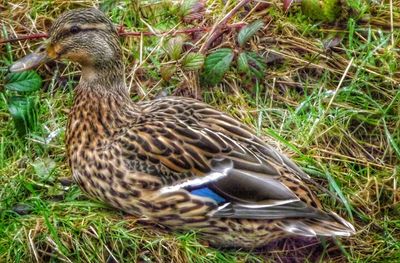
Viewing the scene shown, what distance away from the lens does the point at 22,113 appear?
5.29 metres

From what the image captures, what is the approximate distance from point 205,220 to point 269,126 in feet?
2.99

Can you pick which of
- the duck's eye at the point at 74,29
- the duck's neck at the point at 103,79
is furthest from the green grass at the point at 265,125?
the duck's eye at the point at 74,29

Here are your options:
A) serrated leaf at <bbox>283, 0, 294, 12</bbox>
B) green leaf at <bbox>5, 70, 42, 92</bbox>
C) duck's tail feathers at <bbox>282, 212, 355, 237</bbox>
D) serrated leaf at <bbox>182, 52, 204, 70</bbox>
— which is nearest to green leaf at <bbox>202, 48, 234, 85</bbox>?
serrated leaf at <bbox>182, 52, 204, 70</bbox>

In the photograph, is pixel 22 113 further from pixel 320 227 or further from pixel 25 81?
pixel 320 227

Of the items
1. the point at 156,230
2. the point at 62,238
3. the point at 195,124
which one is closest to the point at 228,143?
the point at 195,124

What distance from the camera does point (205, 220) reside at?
4809 mm

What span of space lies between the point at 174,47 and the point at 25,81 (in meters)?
0.83

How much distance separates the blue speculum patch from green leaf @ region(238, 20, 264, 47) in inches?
46.2

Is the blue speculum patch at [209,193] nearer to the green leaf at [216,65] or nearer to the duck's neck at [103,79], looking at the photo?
the duck's neck at [103,79]

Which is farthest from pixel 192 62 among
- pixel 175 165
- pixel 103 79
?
pixel 175 165

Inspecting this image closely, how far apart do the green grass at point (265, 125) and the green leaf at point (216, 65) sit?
109 millimetres

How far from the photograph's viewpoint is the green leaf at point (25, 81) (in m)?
5.30

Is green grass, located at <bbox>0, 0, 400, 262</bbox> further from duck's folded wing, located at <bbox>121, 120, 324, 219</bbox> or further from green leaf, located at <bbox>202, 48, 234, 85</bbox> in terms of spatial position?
duck's folded wing, located at <bbox>121, 120, 324, 219</bbox>

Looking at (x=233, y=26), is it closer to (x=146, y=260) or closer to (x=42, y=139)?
(x=42, y=139)
